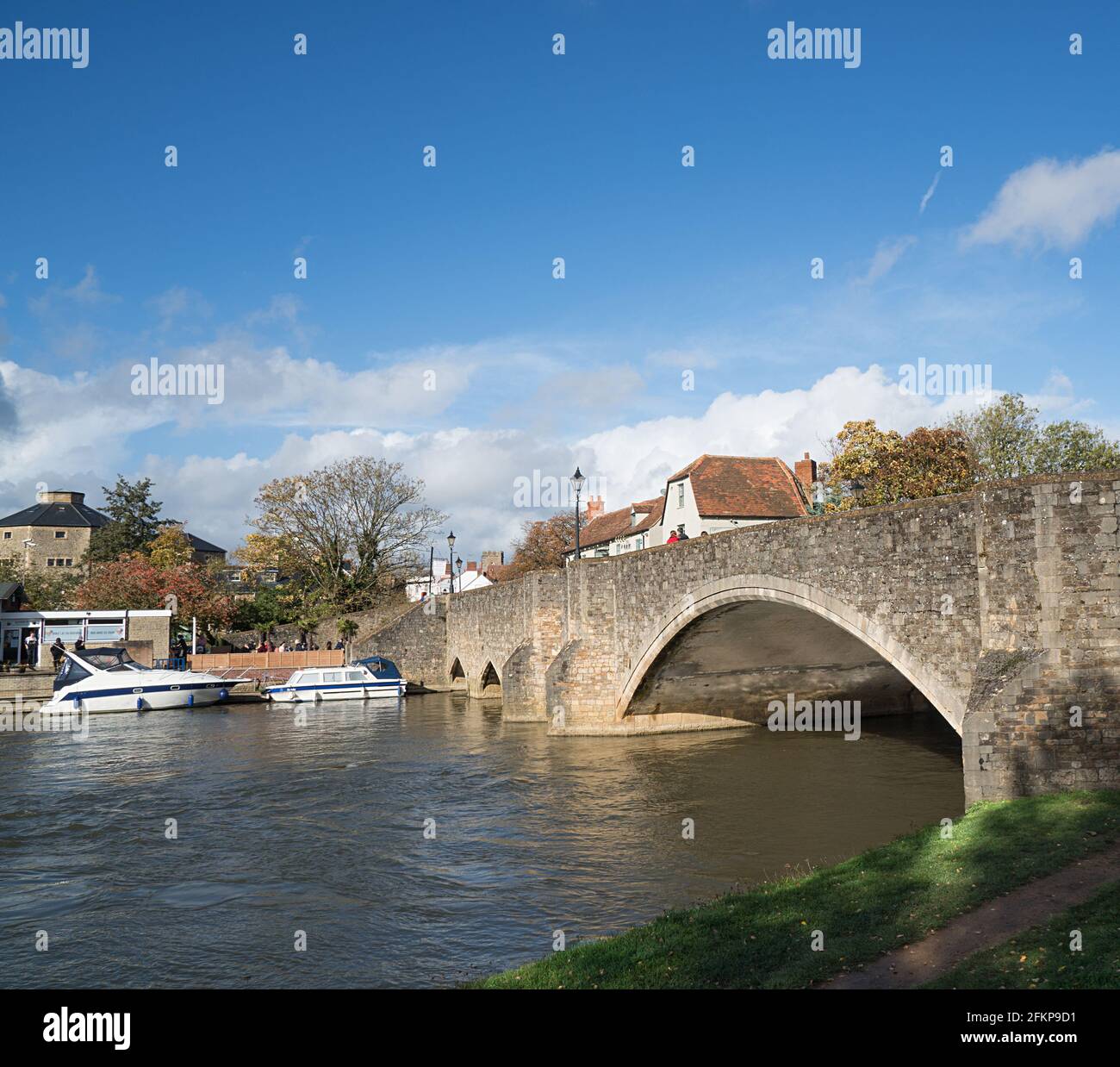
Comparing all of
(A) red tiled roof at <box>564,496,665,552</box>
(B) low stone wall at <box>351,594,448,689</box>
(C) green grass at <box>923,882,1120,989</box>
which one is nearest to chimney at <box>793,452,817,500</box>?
(A) red tiled roof at <box>564,496,665,552</box>

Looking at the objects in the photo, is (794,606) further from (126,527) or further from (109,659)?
(126,527)

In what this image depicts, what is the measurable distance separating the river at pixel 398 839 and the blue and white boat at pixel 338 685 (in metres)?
11.4

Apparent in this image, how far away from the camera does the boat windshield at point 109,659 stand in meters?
35.2

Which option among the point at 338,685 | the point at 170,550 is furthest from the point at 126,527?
the point at 338,685

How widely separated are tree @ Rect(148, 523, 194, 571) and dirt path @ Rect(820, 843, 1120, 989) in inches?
2093

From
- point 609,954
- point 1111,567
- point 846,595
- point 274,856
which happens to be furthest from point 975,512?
point 274,856

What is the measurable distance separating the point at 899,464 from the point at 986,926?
3201 cm

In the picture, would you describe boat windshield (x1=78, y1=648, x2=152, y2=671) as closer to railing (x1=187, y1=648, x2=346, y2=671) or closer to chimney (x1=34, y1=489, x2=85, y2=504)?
railing (x1=187, y1=648, x2=346, y2=671)

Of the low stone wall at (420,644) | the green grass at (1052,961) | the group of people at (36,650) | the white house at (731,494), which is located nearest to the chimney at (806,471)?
the white house at (731,494)

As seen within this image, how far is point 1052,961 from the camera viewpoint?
6.28 meters

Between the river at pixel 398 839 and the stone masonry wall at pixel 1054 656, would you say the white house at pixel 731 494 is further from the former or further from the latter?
the stone masonry wall at pixel 1054 656

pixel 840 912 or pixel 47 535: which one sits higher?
pixel 47 535

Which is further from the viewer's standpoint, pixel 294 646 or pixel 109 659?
pixel 294 646
